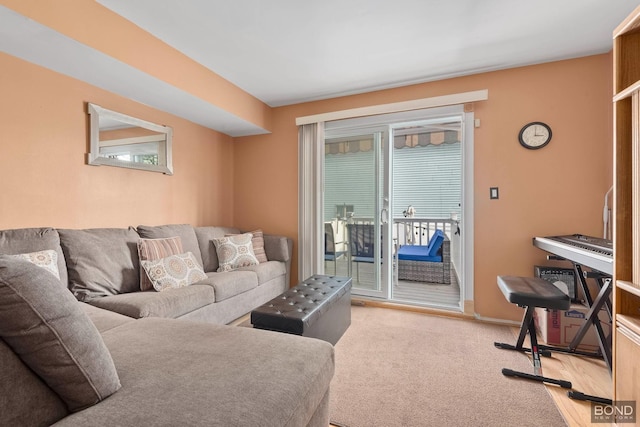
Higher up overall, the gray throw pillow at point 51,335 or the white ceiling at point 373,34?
the white ceiling at point 373,34

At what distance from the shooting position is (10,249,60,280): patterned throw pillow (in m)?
1.75

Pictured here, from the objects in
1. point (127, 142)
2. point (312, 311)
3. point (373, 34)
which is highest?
point (373, 34)

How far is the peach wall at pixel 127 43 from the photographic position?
5.44 feet

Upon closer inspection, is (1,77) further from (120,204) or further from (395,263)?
(395,263)

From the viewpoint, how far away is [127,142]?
2.74 meters

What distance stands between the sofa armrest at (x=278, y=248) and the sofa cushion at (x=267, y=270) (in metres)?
0.10

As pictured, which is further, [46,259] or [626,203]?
[46,259]

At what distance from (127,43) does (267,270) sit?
231 cm

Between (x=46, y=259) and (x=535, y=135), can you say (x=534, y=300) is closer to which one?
(x=535, y=135)

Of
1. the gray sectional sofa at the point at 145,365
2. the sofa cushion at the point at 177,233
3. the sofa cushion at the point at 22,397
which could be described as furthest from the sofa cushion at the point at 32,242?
the sofa cushion at the point at 22,397

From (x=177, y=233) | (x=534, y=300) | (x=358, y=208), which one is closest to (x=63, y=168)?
(x=177, y=233)

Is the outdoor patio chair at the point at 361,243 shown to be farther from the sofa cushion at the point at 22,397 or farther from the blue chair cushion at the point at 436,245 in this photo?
the sofa cushion at the point at 22,397

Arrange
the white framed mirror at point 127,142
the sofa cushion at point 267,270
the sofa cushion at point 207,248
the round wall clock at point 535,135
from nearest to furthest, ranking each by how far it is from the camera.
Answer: the white framed mirror at point 127,142
the round wall clock at point 535,135
the sofa cushion at point 267,270
the sofa cushion at point 207,248

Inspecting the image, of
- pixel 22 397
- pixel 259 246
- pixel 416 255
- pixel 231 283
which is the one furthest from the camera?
pixel 416 255
